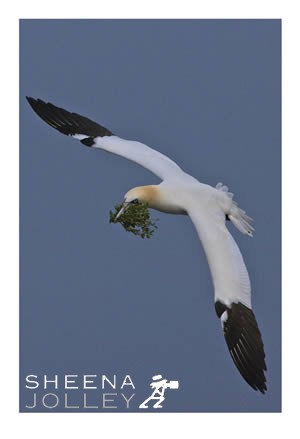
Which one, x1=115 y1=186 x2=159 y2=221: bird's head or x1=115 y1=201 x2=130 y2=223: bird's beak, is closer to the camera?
x1=115 y1=201 x2=130 y2=223: bird's beak

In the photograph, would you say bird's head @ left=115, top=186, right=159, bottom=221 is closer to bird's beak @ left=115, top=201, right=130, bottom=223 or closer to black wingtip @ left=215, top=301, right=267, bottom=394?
bird's beak @ left=115, top=201, right=130, bottom=223

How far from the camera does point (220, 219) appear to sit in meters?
11.4

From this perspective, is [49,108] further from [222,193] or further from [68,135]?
[222,193]

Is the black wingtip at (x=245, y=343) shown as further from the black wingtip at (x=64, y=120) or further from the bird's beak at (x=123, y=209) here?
the black wingtip at (x=64, y=120)

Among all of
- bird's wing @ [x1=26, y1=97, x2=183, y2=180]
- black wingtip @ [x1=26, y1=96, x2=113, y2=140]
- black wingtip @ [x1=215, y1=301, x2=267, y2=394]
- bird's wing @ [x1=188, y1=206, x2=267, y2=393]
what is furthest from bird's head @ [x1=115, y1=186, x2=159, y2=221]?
black wingtip @ [x1=26, y1=96, x2=113, y2=140]

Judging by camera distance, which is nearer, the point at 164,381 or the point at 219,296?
the point at 219,296

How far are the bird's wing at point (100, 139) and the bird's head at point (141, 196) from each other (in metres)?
0.53

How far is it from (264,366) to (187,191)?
73.4 inches

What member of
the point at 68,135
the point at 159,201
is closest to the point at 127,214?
the point at 159,201

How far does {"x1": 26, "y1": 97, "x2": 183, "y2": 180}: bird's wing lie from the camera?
483 inches

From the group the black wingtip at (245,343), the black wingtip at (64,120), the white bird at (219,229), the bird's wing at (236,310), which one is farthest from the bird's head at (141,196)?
the black wingtip at (64,120)

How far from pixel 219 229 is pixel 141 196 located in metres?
0.83

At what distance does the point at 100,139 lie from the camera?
502 inches

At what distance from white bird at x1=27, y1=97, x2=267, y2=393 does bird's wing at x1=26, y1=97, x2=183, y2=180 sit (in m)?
0.01
